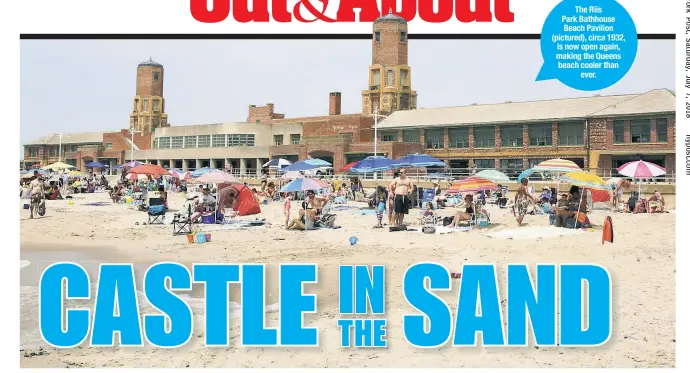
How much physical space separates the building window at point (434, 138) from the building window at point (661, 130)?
15516mm

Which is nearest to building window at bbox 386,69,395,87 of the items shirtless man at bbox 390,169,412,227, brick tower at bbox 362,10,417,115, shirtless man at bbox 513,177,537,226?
brick tower at bbox 362,10,417,115

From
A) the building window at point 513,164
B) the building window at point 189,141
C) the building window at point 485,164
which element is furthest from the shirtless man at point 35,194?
the building window at point 189,141

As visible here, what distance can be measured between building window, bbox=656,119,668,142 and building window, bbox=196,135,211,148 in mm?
42153

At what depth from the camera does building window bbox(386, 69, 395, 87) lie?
56.1 m

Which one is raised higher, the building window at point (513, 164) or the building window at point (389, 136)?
the building window at point (389, 136)

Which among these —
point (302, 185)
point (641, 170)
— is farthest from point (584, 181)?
point (641, 170)

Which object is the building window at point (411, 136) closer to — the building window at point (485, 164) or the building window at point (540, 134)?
the building window at point (485, 164)

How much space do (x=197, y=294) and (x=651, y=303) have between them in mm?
6050

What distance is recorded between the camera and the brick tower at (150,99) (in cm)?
7919

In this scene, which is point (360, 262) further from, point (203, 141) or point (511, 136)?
point (203, 141)

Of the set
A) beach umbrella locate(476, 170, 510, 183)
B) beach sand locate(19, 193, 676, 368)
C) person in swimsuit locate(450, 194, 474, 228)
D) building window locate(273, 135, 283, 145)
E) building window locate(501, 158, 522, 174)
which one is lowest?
beach sand locate(19, 193, 676, 368)

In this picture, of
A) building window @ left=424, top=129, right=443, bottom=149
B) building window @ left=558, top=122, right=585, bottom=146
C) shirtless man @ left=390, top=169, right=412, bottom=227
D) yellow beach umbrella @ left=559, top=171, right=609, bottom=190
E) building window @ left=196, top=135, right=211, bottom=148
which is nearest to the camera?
yellow beach umbrella @ left=559, top=171, right=609, bottom=190

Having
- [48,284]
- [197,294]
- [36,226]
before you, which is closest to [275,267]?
[197,294]

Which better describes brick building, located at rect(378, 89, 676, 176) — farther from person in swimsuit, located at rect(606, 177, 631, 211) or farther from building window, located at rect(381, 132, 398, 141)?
person in swimsuit, located at rect(606, 177, 631, 211)
